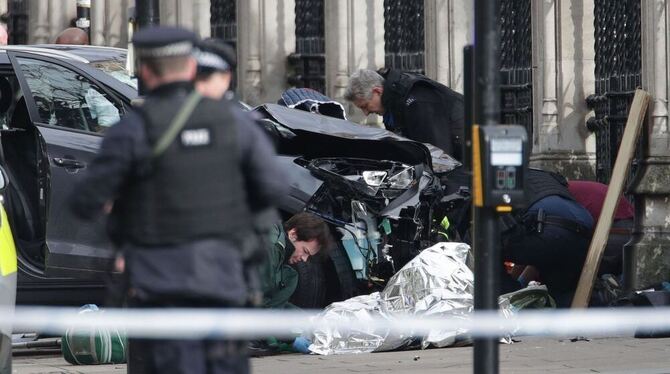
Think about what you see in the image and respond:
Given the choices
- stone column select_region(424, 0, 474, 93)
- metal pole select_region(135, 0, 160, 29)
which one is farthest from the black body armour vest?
stone column select_region(424, 0, 474, 93)

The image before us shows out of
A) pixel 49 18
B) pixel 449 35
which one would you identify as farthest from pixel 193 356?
pixel 49 18

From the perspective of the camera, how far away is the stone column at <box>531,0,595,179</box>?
17.4 metres

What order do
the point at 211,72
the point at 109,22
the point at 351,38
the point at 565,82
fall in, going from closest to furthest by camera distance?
the point at 211,72
the point at 565,82
the point at 351,38
the point at 109,22

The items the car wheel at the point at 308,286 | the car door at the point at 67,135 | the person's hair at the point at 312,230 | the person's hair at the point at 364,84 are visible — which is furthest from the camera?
the person's hair at the point at 364,84

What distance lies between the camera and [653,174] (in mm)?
14633

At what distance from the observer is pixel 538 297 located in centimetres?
1295

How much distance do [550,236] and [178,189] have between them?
7.15m

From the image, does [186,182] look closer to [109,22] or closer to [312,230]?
[312,230]

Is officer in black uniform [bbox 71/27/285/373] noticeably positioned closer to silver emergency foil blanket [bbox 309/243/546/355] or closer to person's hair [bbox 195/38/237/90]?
person's hair [bbox 195/38/237/90]

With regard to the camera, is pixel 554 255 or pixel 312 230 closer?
pixel 312 230

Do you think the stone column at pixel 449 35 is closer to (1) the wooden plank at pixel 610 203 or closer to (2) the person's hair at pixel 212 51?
(1) the wooden plank at pixel 610 203

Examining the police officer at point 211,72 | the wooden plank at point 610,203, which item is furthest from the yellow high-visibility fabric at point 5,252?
the wooden plank at point 610,203

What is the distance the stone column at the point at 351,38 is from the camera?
1911 centimetres

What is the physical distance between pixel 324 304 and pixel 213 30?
823 cm
